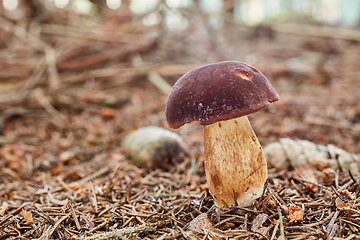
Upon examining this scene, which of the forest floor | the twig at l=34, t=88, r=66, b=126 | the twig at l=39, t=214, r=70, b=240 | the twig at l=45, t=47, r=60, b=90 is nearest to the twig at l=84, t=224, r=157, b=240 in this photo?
the forest floor

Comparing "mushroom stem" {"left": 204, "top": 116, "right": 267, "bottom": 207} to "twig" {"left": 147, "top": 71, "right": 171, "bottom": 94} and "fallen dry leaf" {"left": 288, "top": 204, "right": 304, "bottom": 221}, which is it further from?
"twig" {"left": 147, "top": 71, "right": 171, "bottom": 94}

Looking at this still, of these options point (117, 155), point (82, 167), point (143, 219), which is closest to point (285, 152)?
point (143, 219)

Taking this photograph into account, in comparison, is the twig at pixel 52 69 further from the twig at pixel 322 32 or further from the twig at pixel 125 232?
the twig at pixel 322 32

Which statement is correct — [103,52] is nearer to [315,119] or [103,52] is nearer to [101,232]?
[315,119]

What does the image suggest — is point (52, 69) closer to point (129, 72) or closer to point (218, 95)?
point (129, 72)

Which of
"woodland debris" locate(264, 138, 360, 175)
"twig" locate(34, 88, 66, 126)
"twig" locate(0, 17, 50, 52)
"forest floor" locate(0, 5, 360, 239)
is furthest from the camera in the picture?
"twig" locate(0, 17, 50, 52)

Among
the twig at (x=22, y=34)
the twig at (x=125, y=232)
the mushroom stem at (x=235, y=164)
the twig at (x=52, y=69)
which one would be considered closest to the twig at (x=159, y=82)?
the twig at (x=52, y=69)
